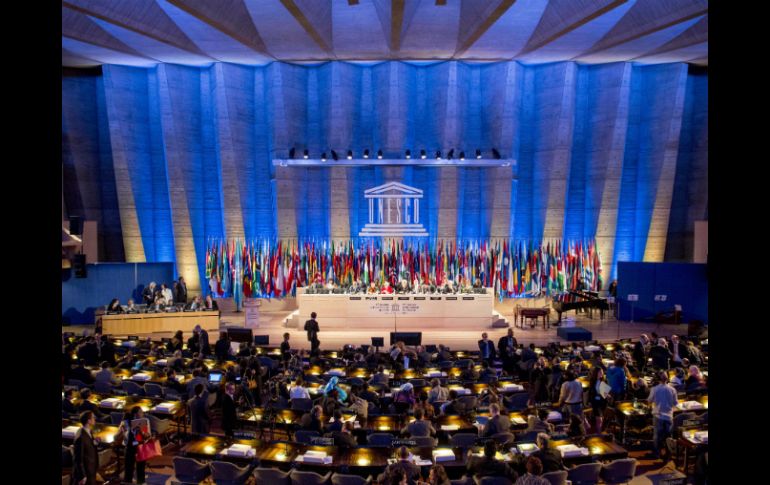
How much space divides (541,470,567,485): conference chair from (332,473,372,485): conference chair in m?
2.24

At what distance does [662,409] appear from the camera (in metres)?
9.10

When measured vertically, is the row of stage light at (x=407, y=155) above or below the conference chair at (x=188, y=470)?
above

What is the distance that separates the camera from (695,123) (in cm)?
2697

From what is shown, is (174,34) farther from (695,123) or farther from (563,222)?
(695,123)

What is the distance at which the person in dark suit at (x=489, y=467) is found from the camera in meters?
6.43

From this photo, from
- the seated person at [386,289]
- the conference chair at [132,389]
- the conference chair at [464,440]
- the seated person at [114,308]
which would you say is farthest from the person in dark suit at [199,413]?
the seated person at [114,308]

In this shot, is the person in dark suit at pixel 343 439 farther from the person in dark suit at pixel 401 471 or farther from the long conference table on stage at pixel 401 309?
the long conference table on stage at pixel 401 309

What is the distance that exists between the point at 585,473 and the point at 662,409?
10.2ft

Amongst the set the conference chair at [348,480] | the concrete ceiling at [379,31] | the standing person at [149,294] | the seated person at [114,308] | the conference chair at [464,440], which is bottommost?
the conference chair at [464,440]

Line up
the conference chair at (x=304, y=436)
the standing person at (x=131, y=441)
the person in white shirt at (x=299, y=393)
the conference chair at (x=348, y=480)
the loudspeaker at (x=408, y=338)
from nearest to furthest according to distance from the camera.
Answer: the conference chair at (x=348, y=480)
the standing person at (x=131, y=441)
the conference chair at (x=304, y=436)
the person in white shirt at (x=299, y=393)
the loudspeaker at (x=408, y=338)

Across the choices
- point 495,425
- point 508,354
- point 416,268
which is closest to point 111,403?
point 495,425

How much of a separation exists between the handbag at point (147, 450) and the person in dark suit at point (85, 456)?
77 cm

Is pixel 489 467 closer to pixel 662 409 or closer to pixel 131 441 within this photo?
pixel 662 409

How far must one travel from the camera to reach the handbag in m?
7.77
